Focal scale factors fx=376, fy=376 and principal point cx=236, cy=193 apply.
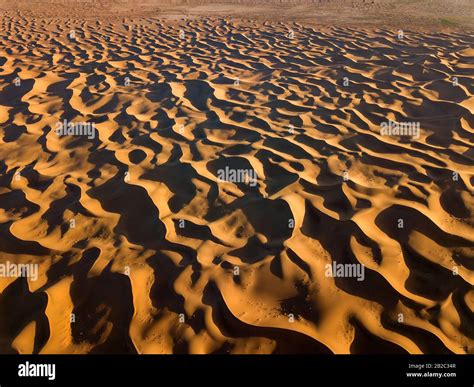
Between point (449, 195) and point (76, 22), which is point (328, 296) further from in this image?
point (76, 22)

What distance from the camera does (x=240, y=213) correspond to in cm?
361

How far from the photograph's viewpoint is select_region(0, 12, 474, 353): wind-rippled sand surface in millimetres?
2652

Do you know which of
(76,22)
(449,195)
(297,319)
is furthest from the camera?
(76,22)

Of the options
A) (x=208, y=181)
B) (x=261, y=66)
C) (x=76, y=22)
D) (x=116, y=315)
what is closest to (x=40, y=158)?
(x=208, y=181)

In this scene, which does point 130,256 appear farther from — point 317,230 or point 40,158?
point 40,158

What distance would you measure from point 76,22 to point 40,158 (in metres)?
8.77

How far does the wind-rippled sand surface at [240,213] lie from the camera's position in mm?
2652

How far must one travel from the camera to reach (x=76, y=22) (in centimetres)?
1151

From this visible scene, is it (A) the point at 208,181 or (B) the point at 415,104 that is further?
(B) the point at 415,104

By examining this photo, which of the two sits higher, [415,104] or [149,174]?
[415,104]

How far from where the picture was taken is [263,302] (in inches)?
111

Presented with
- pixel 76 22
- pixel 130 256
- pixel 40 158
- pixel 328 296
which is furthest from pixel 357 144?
pixel 76 22

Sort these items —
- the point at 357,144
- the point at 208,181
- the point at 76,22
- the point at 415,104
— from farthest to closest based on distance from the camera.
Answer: the point at 76,22, the point at 415,104, the point at 357,144, the point at 208,181

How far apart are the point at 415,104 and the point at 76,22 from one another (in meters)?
10.4
